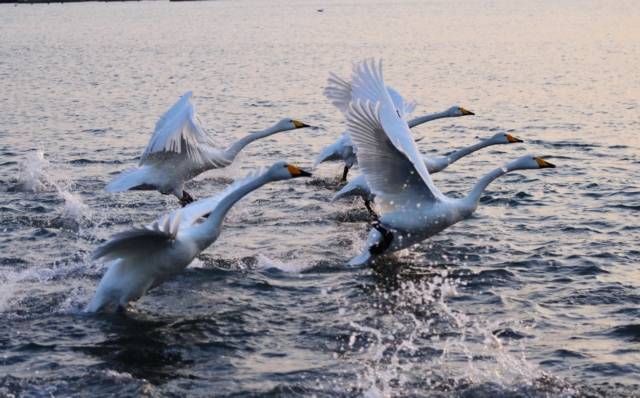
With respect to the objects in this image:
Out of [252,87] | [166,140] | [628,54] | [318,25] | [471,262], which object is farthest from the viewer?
[318,25]

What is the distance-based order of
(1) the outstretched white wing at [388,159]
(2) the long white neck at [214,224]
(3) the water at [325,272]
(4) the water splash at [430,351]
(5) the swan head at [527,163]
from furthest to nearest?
(5) the swan head at [527,163]
(1) the outstretched white wing at [388,159]
(2) the long white neck at [214,224]
(3) the water at [325,272]
(4) the water splash at [430,351]

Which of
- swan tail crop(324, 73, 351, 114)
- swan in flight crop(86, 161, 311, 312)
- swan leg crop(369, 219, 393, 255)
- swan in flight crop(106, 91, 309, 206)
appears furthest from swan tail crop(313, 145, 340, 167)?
swan in flight crop(86, 161, 311, 312)

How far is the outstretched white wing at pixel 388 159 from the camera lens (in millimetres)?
9734

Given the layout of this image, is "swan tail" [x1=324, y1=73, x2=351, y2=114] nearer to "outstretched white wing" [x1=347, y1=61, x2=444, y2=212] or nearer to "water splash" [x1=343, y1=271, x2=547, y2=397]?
"outstretched white wing" [x1=347, y1=61, x2=444, y2=212]

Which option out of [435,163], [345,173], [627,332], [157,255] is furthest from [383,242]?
[345,173]

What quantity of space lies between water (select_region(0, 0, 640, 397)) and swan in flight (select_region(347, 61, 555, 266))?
502 millimetres

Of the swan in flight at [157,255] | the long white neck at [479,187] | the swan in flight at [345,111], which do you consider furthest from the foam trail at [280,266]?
the swan in flight at [345,111]

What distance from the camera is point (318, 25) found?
68438 mm

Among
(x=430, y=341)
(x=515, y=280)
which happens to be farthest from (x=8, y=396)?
(x=515, y=280)

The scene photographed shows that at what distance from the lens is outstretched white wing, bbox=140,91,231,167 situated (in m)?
12.5

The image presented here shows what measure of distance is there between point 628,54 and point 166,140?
30233mm

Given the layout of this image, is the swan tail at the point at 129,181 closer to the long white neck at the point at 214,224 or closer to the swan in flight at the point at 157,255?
the swan in flight at the point at 157,255

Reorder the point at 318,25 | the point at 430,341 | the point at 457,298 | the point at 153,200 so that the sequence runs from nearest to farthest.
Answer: the point at 430,341, the point at 457,298, the point at 153,200, the point at 318,25

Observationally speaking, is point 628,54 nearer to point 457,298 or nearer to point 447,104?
point 447,104
